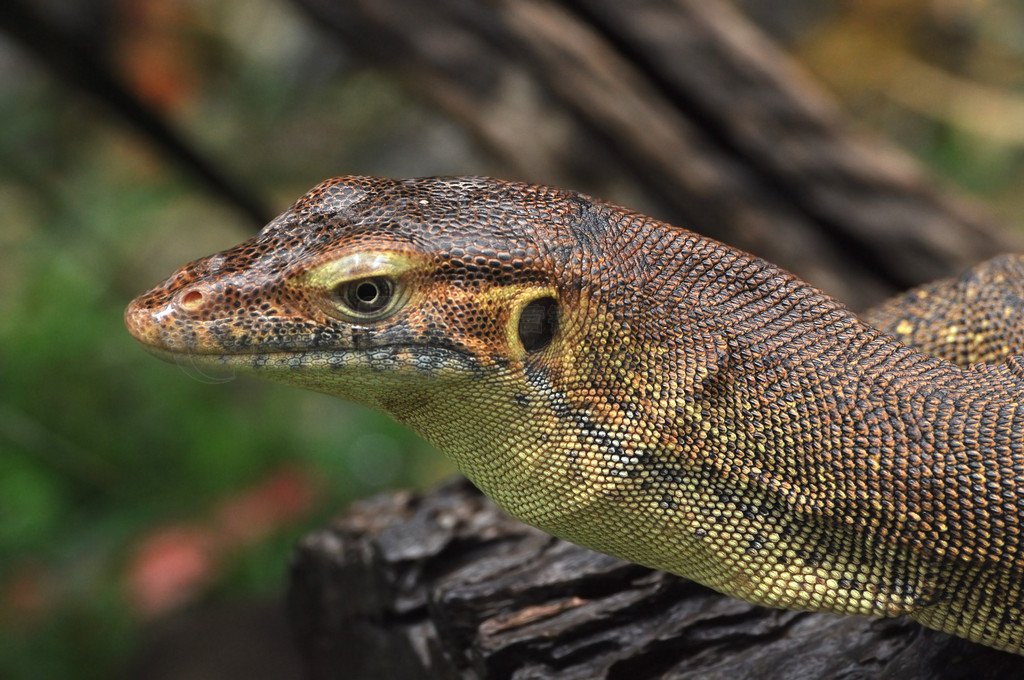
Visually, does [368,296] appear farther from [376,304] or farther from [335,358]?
[335,358]

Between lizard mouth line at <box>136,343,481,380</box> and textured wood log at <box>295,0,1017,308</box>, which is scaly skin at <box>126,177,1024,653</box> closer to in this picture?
lizard mouth line at <box>136,343,481,380</box>

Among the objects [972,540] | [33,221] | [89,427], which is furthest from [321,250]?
[33,221]

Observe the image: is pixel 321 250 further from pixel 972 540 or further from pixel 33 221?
pixel 33 221

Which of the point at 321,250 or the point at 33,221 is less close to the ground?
the point at 33,221

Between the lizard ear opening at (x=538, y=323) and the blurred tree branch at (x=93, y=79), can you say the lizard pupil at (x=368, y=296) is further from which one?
the blurred tree branch at (x=93, y=79)

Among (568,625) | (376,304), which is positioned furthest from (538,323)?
(568,625)

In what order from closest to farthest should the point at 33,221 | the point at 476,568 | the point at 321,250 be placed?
the point at 321,250
the point at 476,568
the point at 33,221

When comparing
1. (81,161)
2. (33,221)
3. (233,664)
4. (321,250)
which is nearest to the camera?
(321,250)

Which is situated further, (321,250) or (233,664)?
(233,664)
